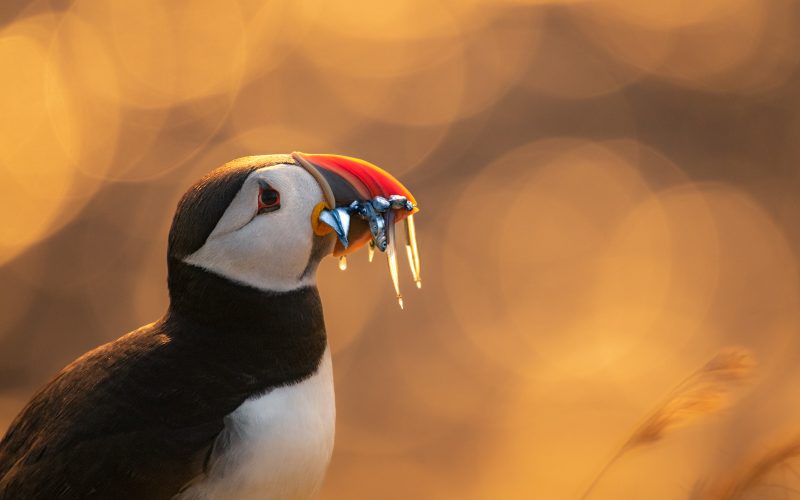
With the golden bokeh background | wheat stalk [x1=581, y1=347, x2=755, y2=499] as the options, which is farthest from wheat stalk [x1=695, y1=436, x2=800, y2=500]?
the golden bokeh background

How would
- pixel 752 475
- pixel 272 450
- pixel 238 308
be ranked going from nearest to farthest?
pixel 752 475 → pixel 272 450 → pixel 238 308

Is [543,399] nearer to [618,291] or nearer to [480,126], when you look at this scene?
[618,291]

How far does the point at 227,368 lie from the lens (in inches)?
72.1

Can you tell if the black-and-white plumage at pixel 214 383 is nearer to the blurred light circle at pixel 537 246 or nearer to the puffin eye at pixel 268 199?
the puffin eye at pixel 268 199

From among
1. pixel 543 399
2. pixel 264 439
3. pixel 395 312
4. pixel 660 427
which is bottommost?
pixel 543 399

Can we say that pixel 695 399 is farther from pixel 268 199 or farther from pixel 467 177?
pixel 467 177

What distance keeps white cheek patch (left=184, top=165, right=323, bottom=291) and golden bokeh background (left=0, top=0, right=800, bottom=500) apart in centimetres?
268

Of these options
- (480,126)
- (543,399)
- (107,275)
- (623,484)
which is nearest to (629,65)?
(480,126)

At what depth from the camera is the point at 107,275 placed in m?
5.83

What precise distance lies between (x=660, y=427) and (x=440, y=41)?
552 cm

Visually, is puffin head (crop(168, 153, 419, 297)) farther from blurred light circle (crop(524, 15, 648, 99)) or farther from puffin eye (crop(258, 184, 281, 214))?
blurred light circle (crop(524, 15, 648, 99))

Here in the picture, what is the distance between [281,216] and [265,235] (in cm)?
5

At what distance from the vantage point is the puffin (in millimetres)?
1723

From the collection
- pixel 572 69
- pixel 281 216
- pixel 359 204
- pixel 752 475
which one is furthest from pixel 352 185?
pixel 572 69
